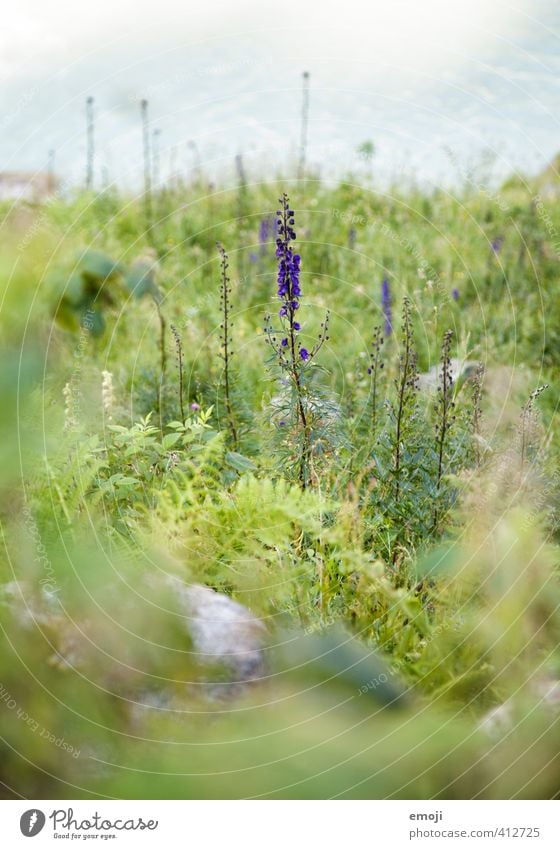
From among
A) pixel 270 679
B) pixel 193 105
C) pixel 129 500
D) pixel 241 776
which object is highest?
pixel 193 105

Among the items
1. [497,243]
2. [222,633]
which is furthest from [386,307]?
[222,633]

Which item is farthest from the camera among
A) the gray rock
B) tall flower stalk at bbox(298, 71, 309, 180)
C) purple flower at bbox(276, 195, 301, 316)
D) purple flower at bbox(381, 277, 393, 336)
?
purple flower at bbox(381, 277, 393, 336)

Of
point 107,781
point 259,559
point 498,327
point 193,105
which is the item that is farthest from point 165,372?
point 107,781

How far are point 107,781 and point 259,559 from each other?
1.26 meters

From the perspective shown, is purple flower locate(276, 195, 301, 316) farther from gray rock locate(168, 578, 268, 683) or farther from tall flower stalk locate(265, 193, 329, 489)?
gray rock locate(168, 578, 268, 683)

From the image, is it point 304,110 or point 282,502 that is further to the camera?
point 304,110

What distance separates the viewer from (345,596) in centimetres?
229

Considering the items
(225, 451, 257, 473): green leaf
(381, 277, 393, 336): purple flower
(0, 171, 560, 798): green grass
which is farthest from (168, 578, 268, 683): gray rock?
(381, 277, 393, 336): purple flower

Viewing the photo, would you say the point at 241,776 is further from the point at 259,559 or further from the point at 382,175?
the point at 382,175

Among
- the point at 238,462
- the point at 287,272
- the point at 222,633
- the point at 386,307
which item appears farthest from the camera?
the point at 386,307

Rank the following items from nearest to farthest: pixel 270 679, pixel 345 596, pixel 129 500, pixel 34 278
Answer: pixel 34 278, pixel 270 679, pixel 345 596, pixel 129 500

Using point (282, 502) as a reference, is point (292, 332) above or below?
above

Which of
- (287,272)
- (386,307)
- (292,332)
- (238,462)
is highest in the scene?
(386,307)
